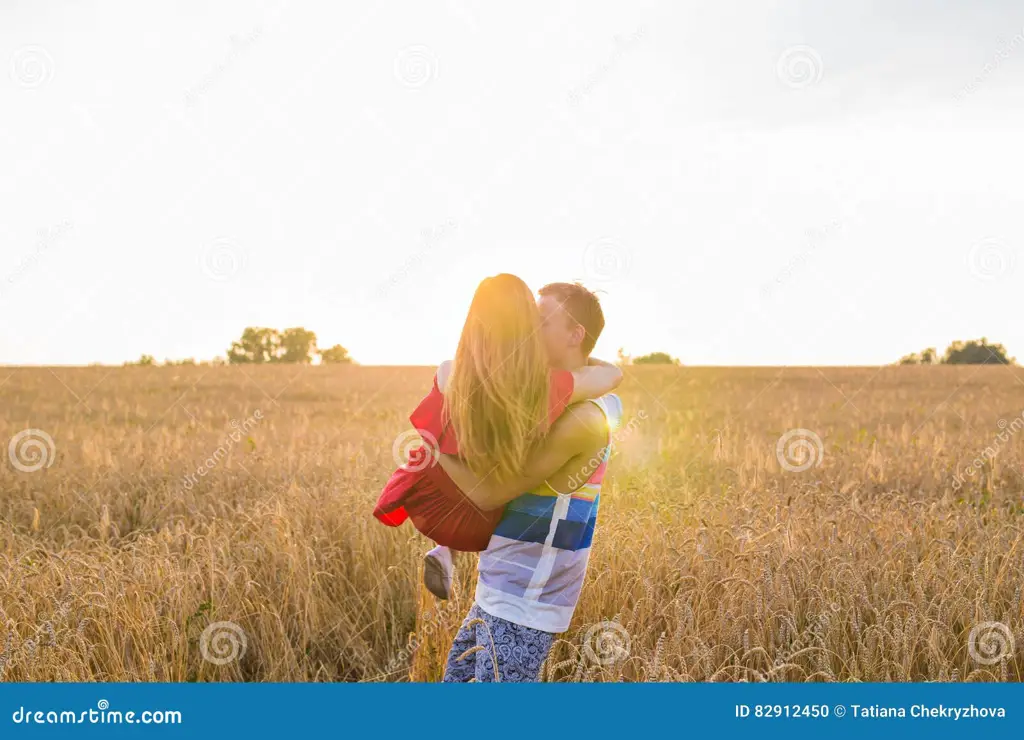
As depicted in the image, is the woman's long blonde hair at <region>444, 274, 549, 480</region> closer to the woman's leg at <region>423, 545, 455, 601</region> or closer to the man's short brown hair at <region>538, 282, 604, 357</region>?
the man's short brown hair at <region>538, 282, 604, 357</region>

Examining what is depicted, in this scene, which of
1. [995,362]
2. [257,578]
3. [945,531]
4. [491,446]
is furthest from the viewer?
[995,362]

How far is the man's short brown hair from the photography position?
2596mm

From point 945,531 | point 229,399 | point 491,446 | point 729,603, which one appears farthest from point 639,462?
point 229,399

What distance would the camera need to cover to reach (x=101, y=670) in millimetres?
3650

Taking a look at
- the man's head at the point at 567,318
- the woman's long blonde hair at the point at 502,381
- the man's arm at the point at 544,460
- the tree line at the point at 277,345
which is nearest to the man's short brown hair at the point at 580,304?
the man's head at the point at 567,318

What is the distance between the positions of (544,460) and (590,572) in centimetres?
185

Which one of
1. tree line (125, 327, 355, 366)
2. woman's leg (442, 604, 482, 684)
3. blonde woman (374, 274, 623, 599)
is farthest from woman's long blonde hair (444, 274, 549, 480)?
tree line (125, 327, 355, 366)

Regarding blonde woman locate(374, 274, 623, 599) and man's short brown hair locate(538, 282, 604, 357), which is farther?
man's short brown hair locate(538, 282, 604, 357)

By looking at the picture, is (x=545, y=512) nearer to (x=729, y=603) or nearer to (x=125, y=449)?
(x=729, y=603)

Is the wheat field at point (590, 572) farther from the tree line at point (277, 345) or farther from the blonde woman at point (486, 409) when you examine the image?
the tree line at point (277, 345)

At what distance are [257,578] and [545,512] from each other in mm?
2355

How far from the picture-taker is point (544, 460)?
8.29ft

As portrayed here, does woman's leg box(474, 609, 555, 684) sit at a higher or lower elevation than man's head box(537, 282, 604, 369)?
lower

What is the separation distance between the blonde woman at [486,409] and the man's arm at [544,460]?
25 mm
